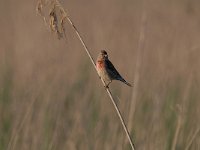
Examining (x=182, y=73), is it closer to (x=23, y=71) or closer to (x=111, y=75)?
(x=23, y=71)

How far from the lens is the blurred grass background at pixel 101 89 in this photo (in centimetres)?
467

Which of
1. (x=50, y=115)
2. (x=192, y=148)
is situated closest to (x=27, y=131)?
(x=50, y=115)

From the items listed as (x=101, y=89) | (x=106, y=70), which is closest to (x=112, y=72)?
(x=106, y=70)

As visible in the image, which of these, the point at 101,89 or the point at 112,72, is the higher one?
the point at 101,89

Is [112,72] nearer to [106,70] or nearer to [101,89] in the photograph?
[106,70]

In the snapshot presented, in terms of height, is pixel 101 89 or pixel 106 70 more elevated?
pixel 101 89

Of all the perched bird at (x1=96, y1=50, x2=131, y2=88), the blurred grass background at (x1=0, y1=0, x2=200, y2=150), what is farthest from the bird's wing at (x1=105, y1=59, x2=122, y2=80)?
the blurred grass background at (x1=0, y1=0, x2=200, y2=150)

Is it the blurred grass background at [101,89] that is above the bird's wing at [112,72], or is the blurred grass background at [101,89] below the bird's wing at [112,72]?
above

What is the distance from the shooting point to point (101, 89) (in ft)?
20.6

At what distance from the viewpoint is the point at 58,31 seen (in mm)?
2803

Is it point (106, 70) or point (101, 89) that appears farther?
point (101, 89)

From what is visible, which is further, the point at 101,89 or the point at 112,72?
the point at 101,89

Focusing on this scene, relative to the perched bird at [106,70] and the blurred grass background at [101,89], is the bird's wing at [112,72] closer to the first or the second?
the perched bird at [106,70]

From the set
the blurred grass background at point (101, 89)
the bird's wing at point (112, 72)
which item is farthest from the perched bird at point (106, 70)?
the blurred grass background at point (101, 89)
